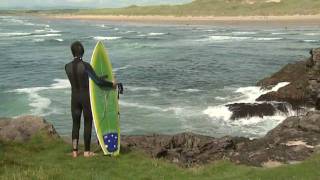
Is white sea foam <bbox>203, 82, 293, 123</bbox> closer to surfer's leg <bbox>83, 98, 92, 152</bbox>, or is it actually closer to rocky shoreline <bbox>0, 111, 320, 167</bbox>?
rocky shoreline <bbox>0, 111, 320, 167</bbox>

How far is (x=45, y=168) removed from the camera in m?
11.9

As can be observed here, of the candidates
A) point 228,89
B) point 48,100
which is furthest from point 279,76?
point 48,100

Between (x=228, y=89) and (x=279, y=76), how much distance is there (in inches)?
150

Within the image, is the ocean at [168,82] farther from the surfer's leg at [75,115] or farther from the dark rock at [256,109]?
the surfer's leg at [75,115]

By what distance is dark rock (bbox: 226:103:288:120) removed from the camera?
2778 centimetres

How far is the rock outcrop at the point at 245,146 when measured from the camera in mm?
16641

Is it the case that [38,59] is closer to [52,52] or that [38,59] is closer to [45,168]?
[52,52]

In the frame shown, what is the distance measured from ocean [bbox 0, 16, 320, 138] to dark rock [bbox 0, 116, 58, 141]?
348 inches

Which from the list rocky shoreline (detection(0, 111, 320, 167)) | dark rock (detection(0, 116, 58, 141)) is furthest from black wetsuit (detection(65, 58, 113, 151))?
dark rock (detection(0, 116, 58, 141))

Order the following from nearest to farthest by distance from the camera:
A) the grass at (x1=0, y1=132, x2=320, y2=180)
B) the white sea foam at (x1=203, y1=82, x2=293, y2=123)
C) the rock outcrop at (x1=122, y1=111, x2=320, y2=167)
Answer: the grass at (x1=0, y1=132, x2=320, y2=180) → the rock outcrop at (x1=122, y1=111, x2=320, y2=167) → the white sea foam at (x1=203, y1=82, x2=293, y2=123)

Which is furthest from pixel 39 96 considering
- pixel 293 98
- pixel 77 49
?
pixel 77 49

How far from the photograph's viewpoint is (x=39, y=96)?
36.2 m

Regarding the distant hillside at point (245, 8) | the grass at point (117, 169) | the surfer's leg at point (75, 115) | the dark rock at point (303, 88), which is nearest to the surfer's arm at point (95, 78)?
the surfer's leg at point (75, 115)

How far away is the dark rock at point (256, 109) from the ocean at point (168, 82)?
36cm
